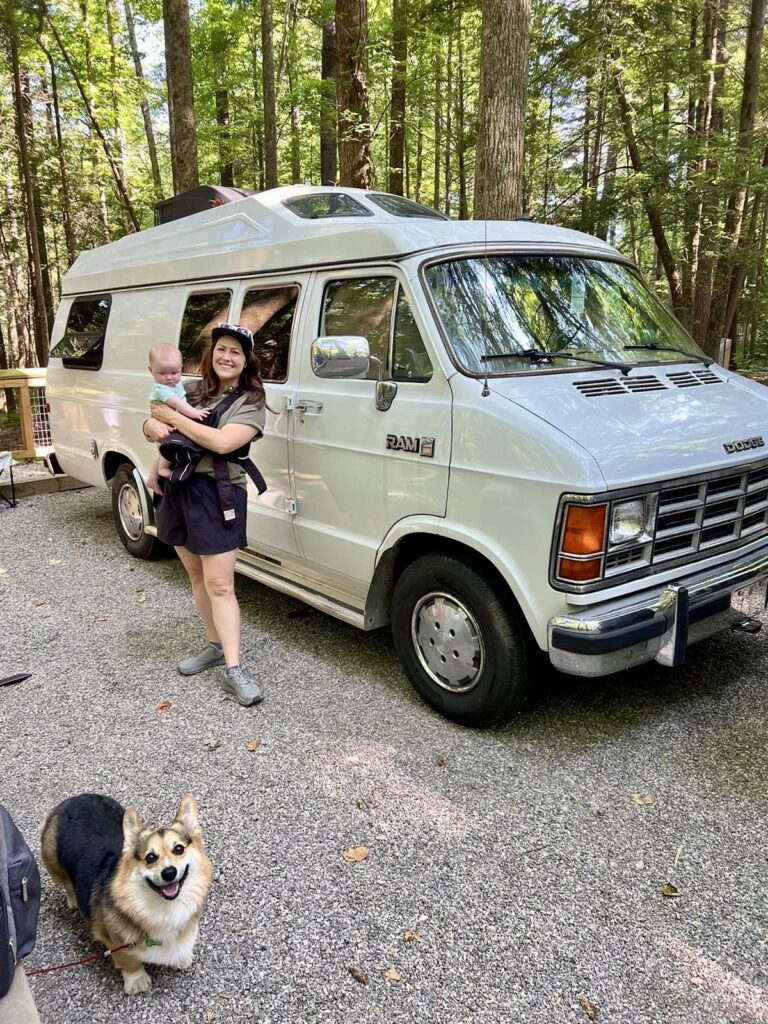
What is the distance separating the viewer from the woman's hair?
146 inches

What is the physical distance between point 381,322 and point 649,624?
206cm

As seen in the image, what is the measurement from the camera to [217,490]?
372 cm

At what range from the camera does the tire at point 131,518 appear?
616 cm

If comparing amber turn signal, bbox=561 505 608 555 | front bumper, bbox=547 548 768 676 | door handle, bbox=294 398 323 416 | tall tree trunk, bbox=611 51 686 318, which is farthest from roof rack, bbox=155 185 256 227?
tall tree trunk, bbox=611 51 686 318

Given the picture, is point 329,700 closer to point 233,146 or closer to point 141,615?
point 141,615

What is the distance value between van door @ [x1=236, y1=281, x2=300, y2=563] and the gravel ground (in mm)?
779

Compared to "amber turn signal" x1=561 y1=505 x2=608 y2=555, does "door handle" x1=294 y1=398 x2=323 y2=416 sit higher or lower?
higher

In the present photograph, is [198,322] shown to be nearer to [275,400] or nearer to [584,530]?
[275,400]

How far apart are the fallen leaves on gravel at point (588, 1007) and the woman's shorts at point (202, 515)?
2578mm

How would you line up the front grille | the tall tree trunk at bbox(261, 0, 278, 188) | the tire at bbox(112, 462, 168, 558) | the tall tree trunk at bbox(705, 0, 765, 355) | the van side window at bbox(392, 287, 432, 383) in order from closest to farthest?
1. the front grille
2. the van side window at bbox(392, 287, 432, 383)
3. the tire at bbox(112, 462, 168, 558)
4. the tall tree trunk at bbox(705, 0, 765, 355)
5. the tall tree trunk at bbox(261, 0, 278, 188)

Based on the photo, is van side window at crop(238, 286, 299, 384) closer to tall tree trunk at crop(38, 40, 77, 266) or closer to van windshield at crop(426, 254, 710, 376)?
van windshield at crop(426, 254, 710, 376)

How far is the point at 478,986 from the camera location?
2166 mm

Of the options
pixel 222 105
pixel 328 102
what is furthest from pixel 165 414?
pixel 222 105

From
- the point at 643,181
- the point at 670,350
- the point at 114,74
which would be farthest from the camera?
the point at 114,74
